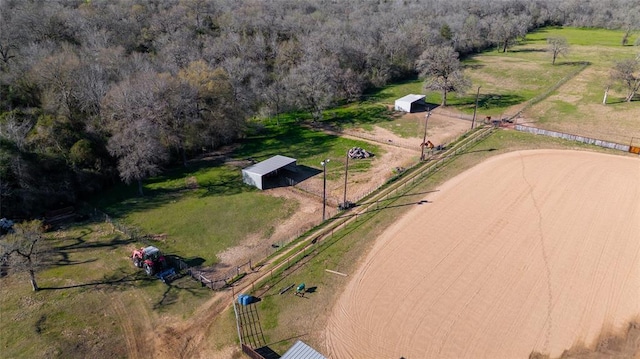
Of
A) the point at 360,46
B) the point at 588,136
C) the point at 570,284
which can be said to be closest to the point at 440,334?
the point at 570,284

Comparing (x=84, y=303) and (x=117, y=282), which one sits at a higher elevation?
(x=117, y=282)

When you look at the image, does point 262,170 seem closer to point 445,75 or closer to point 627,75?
point 445,75

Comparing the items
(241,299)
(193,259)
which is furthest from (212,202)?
(241,299)

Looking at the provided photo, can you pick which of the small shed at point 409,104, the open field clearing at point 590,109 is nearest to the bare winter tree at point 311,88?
the small shed at point 409,104

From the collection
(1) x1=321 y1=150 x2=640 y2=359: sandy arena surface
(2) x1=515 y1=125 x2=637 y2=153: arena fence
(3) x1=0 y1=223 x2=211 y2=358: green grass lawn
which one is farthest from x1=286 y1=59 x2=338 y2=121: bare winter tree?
(3) x1=0 y1=223 x2=211 y2=358: green grass lawn

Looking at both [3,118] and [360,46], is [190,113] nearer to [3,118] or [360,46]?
[3,118]

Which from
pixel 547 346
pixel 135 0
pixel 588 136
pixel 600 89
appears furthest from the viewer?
pixel 135 0
